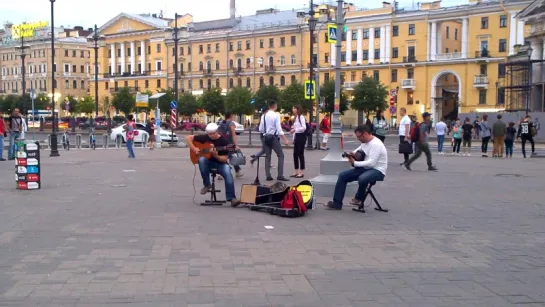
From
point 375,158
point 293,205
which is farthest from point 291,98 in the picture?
point 293,205

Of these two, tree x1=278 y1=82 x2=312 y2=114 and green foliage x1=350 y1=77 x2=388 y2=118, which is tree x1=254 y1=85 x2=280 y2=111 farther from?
green foliage x1=350 y1=77 x2=388 y2=118

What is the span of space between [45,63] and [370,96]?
70.8 m

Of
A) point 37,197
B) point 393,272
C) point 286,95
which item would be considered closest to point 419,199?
point 393,272

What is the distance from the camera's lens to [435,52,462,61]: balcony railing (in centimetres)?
7519

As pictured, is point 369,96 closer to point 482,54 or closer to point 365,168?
point 482,54

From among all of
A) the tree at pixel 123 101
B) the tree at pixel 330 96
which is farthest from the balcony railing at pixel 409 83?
the tree at pixel 123 101

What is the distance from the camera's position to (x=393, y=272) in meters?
6.63

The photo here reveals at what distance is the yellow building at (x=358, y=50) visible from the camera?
73438 millimetres

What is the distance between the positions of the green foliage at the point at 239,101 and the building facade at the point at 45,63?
49.2 m

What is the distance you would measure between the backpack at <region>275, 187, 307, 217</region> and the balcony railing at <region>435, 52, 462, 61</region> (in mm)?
70196

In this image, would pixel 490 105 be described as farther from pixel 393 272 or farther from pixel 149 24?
pixel 393 272

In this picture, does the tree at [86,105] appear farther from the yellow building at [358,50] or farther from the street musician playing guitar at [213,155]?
the street musician playing guitar at [213,155]

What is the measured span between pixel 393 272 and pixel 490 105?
235 ft

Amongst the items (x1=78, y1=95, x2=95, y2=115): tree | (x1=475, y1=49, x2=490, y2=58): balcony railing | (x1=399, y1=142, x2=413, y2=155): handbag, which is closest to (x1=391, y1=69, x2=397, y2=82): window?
(x1=475, y1=49, x2=490, y2=58): balcony railing
